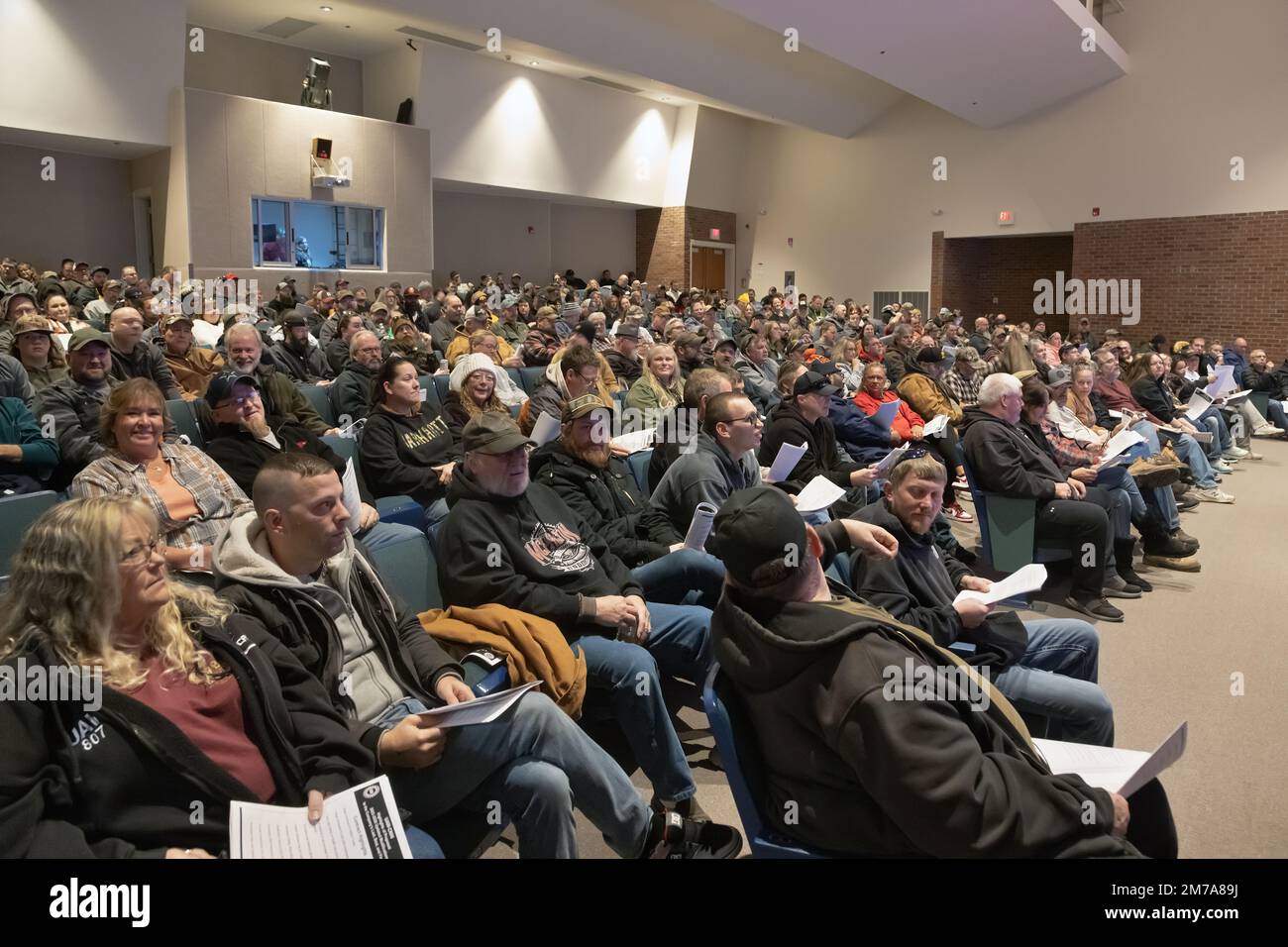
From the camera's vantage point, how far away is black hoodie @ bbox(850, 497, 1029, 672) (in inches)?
101

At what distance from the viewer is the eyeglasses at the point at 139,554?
5.47ft

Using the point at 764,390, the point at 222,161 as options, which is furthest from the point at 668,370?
the point at 222,161

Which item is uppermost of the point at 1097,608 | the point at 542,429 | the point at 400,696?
the point at 542,429

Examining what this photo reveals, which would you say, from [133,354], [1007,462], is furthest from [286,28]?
[1007,462]

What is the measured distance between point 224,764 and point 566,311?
10.3m

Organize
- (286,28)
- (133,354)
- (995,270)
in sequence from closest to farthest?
(133,354)
(286,28)
(995,270)

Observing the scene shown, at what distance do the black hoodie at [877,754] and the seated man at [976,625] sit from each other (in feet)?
2.78

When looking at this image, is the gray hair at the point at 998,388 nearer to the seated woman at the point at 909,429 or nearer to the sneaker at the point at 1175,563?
the seated woman at the point at 909,429

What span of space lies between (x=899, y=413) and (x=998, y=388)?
1.89 m

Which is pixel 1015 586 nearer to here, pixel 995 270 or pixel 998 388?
pixel 998 388

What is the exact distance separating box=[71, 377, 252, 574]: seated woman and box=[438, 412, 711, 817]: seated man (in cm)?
93

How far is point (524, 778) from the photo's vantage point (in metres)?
1.93
